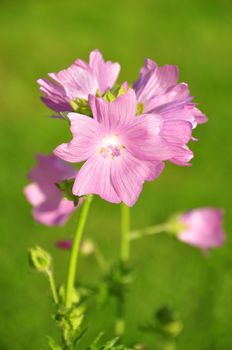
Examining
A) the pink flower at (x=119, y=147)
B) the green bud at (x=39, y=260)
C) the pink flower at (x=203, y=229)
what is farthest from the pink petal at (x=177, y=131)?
the pink flower at (x=203, y=229)

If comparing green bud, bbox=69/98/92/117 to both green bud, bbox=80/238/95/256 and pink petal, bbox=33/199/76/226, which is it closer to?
pink petal, bbox=33/199/76/226

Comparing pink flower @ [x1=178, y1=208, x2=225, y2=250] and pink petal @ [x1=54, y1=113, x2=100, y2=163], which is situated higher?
pink petal @ [x1=54, y1=113, x2=100, y2=163]

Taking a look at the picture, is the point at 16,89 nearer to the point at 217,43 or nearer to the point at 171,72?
the point at 217,43

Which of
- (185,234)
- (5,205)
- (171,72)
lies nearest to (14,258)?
(5,205)

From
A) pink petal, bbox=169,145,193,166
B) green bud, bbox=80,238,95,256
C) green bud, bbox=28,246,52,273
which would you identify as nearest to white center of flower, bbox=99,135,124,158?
pink petal, bbox=169,145,193,166

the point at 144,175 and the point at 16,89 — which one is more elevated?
the point at 144,175

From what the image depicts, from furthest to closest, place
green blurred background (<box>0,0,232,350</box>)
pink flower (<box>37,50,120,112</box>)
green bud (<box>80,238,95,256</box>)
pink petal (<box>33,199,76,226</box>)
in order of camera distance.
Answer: green blurred background (<box>0,0,232,350</box>) → green bud (<box>80,238,95,256</box>) → pink petal (<box>33,199,76,226</box>) → pink flower (<box>37,50,120,112</box>)

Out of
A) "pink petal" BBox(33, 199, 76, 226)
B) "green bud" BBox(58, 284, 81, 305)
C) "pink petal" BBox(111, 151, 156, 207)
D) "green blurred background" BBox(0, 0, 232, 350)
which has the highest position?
"pink petal" BBox(111, 151, 156, 207)

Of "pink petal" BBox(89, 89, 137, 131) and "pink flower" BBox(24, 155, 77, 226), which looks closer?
"pink petal" BBox(89, 89, 137, 131)
